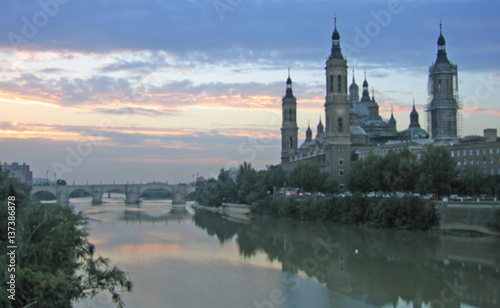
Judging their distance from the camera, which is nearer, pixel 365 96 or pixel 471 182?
pixel 471 182

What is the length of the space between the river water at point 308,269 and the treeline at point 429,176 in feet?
22.6

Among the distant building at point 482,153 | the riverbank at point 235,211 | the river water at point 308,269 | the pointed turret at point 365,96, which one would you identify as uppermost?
the pointed turret at point 365,96

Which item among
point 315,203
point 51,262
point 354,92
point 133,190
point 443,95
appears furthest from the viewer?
point 133,190

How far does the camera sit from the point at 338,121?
8488cm

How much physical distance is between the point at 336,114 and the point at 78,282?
6815 cm

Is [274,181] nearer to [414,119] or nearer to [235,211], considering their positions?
[235,211]

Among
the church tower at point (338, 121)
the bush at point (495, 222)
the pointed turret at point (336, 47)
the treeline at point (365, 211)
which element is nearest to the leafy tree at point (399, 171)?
the treeline at point (365, 211)

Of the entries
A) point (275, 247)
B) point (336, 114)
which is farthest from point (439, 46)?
point (275, 247)

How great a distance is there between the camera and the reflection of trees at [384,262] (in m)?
29.0

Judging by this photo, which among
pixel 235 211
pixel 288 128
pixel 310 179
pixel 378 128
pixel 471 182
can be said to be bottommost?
pixel 235 211

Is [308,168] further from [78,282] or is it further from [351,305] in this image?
[78,282]

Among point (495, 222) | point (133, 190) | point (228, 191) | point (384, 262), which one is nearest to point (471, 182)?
point (495, 222)

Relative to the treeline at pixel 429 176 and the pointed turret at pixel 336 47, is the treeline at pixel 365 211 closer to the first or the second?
the treeline at pixel 429 176

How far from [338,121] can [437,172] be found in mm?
30378
